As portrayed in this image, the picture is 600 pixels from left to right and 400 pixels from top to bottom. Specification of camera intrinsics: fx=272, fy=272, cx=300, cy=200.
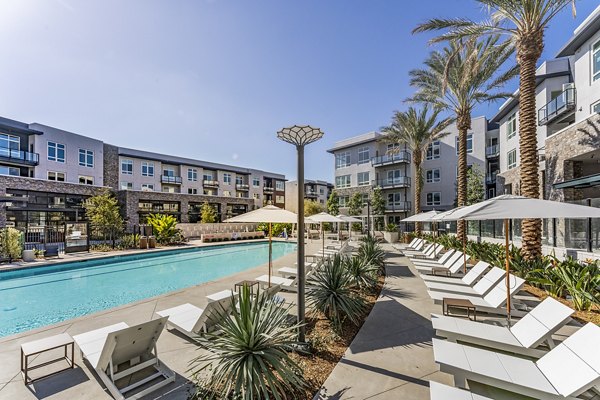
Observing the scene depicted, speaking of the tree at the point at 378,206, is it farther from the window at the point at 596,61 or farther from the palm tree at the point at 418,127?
the window at the point at 596,61

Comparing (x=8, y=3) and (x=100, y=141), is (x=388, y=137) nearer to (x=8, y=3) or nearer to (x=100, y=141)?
(x=8, y=3)

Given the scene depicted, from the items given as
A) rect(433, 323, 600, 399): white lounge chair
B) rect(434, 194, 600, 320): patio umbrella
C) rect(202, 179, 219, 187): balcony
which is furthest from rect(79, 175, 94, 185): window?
rect(433, 323, 600, 399): white lounge chair

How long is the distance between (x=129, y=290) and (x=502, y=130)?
32.0 m

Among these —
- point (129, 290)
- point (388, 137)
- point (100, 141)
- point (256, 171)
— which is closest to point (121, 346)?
point (129, 290)

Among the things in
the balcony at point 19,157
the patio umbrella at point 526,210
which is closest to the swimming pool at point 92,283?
the patio umbrella at point 526,210

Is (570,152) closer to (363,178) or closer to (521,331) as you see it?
(521,331)

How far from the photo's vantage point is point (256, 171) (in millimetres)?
53375

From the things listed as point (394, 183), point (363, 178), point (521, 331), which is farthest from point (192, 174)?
point (521, 331)

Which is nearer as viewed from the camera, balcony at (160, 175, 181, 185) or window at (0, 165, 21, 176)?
window at (0, 165, 21, 176)

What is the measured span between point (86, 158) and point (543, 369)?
1608 inches

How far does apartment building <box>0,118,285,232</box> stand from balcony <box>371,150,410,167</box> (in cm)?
2189

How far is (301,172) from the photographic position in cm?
477

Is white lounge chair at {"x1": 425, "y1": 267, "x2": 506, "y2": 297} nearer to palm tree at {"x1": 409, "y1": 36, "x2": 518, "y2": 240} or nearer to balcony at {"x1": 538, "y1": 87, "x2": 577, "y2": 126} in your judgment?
palm tree at {"x1": 409, "y1": 36, "x2": 518, "y2": 240}

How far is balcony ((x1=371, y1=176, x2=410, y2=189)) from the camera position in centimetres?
3205
